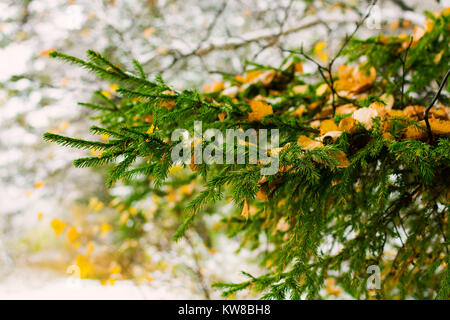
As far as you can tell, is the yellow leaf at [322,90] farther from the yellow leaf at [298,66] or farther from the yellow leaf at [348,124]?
the yellow leaf at [348,124]

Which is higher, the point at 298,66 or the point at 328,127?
the point at 298,66

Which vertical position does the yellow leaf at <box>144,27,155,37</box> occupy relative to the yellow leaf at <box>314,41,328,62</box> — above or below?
above

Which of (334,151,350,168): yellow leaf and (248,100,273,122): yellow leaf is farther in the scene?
(248,100,273,122): yellow leaf

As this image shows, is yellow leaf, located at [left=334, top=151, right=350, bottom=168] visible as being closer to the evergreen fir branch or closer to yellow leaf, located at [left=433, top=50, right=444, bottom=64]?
the evergreen fir branch

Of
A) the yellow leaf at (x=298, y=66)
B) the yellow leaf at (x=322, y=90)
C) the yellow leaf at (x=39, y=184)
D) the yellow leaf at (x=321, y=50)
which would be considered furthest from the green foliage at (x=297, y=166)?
the yellow leaf at (x=39, y=184)

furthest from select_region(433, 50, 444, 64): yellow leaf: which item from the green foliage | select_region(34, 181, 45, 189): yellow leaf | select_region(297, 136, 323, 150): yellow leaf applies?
select_region(34, 181, 45, 189): yellow leaf

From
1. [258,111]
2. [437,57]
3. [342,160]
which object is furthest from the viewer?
[437,57]

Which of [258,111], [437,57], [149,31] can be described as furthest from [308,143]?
[149,31]

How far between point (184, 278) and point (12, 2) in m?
5.18

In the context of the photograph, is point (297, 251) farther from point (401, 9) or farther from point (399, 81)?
point (401, 9)

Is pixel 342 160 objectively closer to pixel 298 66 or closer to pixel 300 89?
pixel 300 89

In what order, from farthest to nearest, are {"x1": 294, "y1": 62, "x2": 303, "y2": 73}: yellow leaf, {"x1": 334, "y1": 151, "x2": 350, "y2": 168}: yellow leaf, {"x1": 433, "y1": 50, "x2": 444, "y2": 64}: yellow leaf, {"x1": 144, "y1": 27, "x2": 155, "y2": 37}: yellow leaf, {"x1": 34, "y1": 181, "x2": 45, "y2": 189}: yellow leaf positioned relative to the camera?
{"x1": 144, "y1": 27, "x2": 155, "y2": 37}: yellow leaf → {"x1": 34, "y1": 181, "x2": 45, "y2": 189}: yellow leaf → {"x1": 294, "y1": 62, "x2": 303, "y2": 73}: yellow leaf → {"x1": 433, "y1": 50, "x2": 444, "y2": 64}: yellow leaf → {"x1": 334, "y1": 151, "x2": 350, "y2": 168}: yellow leaf

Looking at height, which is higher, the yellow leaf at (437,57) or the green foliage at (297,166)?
the yellow leaf at (437,57)
